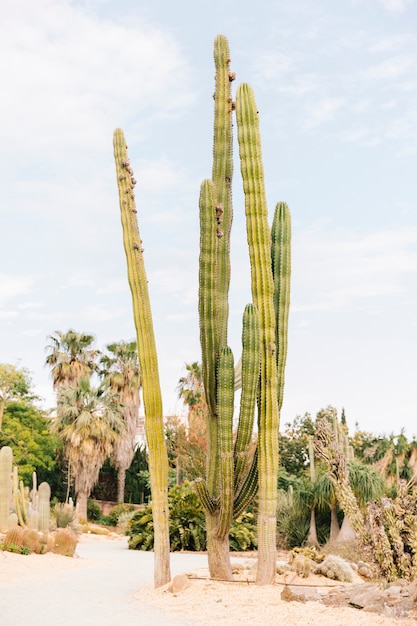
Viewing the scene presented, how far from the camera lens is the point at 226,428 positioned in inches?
349

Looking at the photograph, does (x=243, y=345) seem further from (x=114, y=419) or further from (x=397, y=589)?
(x=114, y=419)

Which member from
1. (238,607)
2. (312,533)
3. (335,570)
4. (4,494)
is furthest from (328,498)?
(238,607)

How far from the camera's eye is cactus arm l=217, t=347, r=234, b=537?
8.81 m

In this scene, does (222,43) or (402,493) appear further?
(222,43)

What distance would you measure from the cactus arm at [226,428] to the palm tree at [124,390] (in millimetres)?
20881

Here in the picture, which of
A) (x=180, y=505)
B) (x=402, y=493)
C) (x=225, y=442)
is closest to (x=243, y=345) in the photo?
(x=225, y=442)

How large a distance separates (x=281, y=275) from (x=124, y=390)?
2330 centimetres

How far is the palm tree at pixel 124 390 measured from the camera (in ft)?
99.8

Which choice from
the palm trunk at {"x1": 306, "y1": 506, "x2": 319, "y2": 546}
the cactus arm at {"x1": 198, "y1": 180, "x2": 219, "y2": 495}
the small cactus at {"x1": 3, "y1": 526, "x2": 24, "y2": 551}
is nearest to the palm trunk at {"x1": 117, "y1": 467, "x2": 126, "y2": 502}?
the palm trunk at {"x1": 306, "y1": 506, "x2": 319, "y2": 546}

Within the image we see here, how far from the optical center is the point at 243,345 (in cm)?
880

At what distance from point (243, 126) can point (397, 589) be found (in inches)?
224

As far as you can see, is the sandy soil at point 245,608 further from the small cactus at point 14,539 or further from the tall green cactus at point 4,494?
the tall green cactus at point 4,494

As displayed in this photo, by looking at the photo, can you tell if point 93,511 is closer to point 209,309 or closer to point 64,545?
point 64,545

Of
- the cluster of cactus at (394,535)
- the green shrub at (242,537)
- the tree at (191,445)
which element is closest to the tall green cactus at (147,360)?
the cluster of cactus at (394,535)
